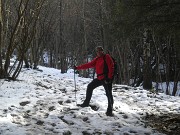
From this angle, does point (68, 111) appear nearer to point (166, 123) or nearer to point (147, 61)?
point (166, 123)

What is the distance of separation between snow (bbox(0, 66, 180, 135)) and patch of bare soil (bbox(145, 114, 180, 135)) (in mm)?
235

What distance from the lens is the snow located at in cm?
702

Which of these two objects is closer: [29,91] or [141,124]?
[141,124]

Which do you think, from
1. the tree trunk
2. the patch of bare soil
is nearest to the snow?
the patch of bare soil

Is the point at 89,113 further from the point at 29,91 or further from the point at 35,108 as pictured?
the point at 29,91

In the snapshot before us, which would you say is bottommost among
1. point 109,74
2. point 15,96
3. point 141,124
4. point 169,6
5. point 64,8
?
point 141,124

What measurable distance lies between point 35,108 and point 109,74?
2.28m

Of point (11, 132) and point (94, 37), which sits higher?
point (94, 37)

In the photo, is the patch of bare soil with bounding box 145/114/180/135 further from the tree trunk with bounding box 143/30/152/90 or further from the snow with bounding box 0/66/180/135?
the tree trunk with bounding box 143/30/152/90

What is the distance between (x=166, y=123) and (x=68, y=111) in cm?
271

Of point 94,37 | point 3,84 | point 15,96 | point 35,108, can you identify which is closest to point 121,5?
point 35,108

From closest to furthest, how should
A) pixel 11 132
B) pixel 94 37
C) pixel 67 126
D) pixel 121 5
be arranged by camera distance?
pixel 11 132
pixel 67 126
pixel 121 5
pixel 94 37

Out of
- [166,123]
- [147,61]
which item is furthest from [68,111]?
[147,61]

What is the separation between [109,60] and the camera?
8.20 meters
